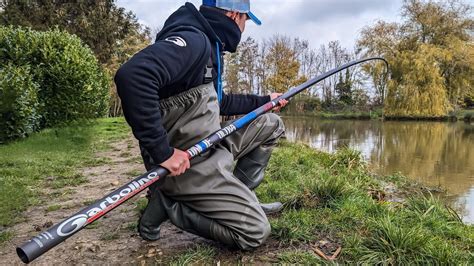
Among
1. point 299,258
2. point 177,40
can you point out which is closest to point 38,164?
point 177,40

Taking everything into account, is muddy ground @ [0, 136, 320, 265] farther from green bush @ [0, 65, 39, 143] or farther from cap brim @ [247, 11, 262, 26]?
green bush @ [0, 65, 39, 143]

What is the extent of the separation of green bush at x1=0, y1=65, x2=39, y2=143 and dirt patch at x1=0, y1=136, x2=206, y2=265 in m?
4.48

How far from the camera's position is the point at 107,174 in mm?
5828

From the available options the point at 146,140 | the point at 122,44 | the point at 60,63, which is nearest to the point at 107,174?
the point at 146,140

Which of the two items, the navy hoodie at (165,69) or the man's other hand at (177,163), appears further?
the man's other hand at (177,163)

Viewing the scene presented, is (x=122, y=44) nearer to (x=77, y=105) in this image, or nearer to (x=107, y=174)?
(x=77, y=105)

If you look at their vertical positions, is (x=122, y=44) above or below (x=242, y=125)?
above

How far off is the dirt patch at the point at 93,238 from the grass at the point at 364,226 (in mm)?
758

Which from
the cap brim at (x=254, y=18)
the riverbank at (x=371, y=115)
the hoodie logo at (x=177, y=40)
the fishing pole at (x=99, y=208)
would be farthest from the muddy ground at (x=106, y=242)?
the riverbank at (x=371, y=115)

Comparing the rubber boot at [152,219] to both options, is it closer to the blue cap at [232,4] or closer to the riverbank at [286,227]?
the riverbank at [286,227]

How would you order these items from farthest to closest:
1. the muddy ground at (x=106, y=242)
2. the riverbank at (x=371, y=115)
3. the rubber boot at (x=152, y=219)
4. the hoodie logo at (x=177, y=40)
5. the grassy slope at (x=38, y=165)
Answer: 1. the riverbank at (x=371, y=115)
2. the grassy slope at (x=38, y=165)
3. the rubber boot at (x=152, y=219)
4. the muddy ground at (x=106, y=242)
5. the hoodie logo at (x=177, y=40)

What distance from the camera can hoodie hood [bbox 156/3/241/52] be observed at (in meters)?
2.46

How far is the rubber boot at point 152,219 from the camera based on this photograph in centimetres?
272

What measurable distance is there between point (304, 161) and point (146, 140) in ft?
16.2
